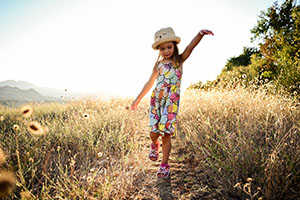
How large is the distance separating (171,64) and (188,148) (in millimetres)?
1291

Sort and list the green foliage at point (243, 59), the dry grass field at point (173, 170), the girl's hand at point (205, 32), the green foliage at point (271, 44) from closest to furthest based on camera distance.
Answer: the dry grass field at point (173, 170), the girl's hand at point (205, 32), the green foliage at point (271, 44), the green foliage at point (243, 59)

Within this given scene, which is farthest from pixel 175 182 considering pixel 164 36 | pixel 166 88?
pixel 164 36

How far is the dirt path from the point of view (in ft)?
6.45

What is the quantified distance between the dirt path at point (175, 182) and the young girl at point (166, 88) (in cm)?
15

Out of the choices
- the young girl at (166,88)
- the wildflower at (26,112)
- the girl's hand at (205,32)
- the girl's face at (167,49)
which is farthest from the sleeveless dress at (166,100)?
the wildflower at (26,112)

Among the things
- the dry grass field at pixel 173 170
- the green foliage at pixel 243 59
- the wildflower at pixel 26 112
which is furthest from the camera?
the green foliage at pixel 243 59

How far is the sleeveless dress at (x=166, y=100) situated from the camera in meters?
2.46

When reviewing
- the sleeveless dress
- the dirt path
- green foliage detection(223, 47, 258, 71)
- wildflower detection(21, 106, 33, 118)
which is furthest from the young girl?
green foliage detection(223, 47, 258, 71)

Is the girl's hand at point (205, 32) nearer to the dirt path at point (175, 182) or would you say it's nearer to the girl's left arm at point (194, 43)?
the girl's left arm at point (194, 43)

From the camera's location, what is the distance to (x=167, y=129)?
242cm

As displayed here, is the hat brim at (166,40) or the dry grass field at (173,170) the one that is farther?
the hat brim at (166,40)

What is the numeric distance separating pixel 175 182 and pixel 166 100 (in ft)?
3.12

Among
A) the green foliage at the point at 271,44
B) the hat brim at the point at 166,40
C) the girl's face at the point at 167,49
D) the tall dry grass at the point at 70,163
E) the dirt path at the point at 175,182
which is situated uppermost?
the green foliage at the point at 271,44

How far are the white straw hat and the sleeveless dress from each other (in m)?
0.29
